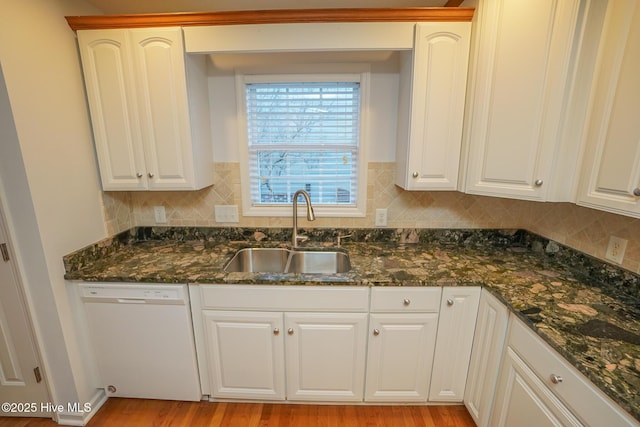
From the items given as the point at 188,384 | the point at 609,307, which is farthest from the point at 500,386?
the point at 188,384

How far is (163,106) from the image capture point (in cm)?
155

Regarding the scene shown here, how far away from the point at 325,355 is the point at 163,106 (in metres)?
1.69

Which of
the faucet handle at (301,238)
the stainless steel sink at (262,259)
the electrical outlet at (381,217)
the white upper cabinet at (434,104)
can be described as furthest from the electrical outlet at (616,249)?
the stainless steel sink at (262,259)

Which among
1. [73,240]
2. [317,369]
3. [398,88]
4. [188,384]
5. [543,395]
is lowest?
[188,384]

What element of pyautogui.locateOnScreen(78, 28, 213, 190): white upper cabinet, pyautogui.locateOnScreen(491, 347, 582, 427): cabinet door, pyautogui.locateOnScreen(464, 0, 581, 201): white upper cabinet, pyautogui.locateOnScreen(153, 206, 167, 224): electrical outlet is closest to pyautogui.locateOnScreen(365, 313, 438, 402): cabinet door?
pyautogui.locateOnScreen(491, 347, 582, 427): cabinet door

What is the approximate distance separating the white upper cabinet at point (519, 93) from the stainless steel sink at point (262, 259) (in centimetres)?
129

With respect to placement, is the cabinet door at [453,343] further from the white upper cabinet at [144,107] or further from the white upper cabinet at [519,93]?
the white upper cabinet at [144,107]

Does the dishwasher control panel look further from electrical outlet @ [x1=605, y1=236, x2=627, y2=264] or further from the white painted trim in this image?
electrical outlet @ [x1=605, y1=236, x2=627, y2=264]

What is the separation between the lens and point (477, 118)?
1.44m

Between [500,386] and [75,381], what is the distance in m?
2.22

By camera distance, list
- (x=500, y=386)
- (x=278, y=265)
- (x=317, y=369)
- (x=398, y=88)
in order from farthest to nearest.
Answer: (x=278, y=265)
(x=398, y=88)
(x=317, y=369)
(x=500, y=386)

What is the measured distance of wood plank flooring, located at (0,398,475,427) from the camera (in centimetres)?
155

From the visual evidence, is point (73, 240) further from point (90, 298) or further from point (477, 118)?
point (477, 118)

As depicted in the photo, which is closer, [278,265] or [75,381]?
[75,381]
